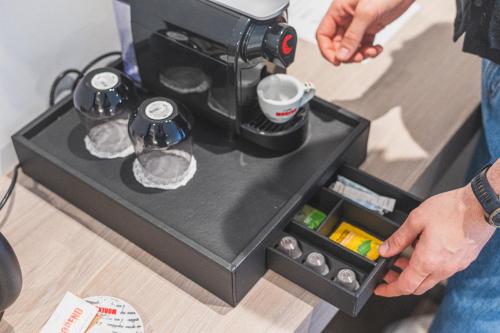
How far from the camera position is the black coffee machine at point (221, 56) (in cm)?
95

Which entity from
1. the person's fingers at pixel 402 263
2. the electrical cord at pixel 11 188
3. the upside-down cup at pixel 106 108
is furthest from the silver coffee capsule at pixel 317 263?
the electrical cord at pixel 11 188

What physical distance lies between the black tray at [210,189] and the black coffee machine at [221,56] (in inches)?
1.6

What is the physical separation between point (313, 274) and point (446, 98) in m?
0.49

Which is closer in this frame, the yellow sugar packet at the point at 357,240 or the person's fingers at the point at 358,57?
the yellow sugar packet at the point at 357,240

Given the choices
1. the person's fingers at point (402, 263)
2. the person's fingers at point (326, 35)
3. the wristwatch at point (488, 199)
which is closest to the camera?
the wristwatch at point (488, 199)

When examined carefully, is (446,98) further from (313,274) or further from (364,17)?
(313,274)

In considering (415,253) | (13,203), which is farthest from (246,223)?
(13,203)

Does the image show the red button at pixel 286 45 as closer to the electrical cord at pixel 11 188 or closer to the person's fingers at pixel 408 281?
the person's fingers at pixel 408 281

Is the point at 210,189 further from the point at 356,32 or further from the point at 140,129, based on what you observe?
the point at 356,32

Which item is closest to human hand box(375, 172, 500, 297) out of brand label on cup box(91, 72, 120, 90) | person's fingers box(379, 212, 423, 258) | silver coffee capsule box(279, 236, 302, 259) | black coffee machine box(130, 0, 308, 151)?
person's fingers box(379, 212, 423, 258)

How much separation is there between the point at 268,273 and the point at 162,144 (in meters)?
0.24

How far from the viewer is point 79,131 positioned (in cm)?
111

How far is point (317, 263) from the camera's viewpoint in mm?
944

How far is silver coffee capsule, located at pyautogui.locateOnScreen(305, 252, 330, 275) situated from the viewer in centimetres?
94
